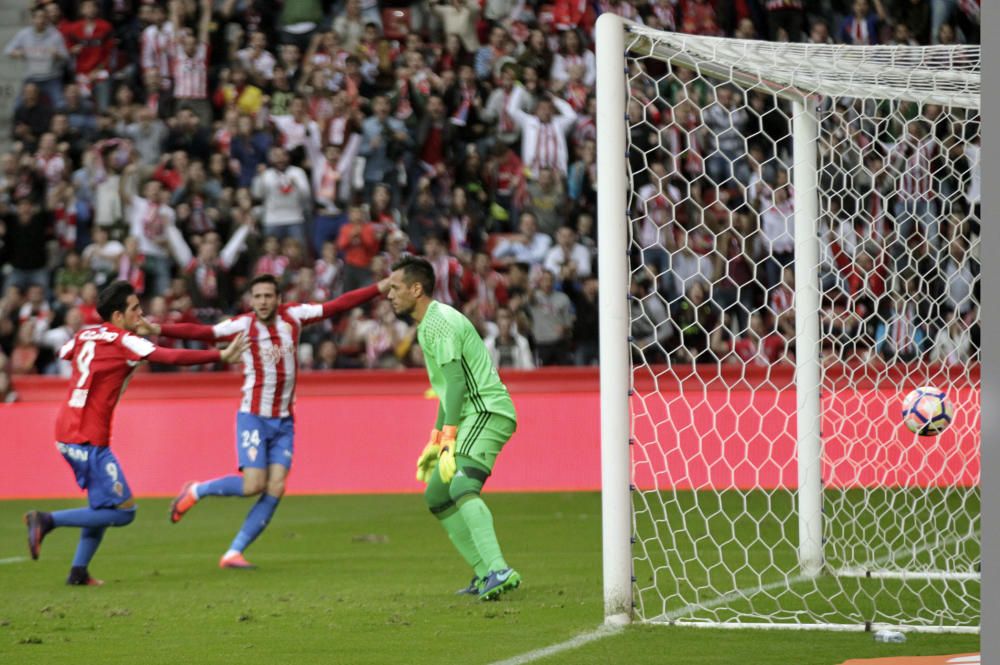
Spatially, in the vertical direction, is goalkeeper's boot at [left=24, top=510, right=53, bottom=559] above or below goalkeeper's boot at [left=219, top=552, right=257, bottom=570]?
above

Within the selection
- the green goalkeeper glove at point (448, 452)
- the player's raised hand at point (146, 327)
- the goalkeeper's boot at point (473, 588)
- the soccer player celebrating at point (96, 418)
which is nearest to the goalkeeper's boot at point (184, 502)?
the soccer player celebrating at point (96, 418)

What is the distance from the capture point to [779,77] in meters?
7.08

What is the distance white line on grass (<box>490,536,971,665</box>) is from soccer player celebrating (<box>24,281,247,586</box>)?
3.58m

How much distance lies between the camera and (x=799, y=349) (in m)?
7.89

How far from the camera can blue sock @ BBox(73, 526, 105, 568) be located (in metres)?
8.32

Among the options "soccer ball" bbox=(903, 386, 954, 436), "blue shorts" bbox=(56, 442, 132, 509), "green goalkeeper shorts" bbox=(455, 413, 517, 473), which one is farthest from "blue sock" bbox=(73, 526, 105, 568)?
"soccer ball" bbox=(903, 386, 954, 436)

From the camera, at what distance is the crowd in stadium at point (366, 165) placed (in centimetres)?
1479

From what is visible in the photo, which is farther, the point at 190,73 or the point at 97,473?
the point at 190,73

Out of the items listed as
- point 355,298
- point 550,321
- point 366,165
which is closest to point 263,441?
point 355,298

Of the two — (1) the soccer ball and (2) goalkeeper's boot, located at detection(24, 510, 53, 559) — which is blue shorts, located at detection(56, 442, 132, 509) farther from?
(1) the soccer ball

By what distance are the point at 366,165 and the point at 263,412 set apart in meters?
7.37

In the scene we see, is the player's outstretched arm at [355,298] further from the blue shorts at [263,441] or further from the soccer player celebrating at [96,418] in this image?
the soccer player celebrating at [96,418]

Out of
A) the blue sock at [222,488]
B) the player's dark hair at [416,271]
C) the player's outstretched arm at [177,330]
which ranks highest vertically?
the player's dark hair at [416,271]

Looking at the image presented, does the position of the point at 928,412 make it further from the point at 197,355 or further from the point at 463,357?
the point at 197,355
